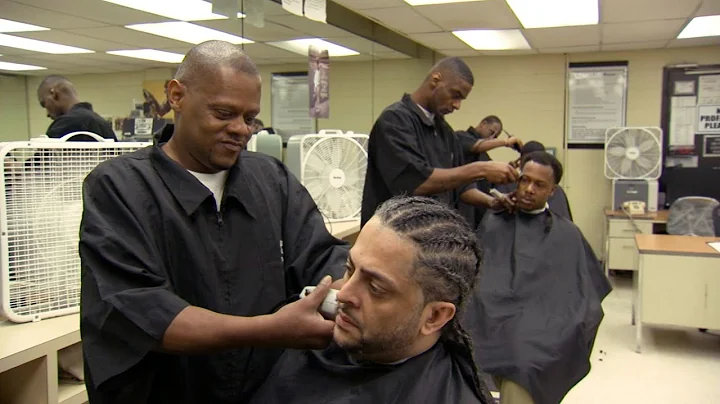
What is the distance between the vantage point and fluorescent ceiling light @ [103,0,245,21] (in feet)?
10.5

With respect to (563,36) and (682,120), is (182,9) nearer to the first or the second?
(563,36)

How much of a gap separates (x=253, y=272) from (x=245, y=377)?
8.8 inches

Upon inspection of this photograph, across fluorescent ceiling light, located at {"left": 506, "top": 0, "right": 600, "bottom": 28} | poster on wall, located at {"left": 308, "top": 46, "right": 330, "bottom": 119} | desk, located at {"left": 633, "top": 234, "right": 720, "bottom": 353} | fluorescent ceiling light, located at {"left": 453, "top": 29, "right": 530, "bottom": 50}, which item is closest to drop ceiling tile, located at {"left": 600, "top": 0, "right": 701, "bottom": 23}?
fluorescent ceiling light, located at {"left": 506, "top": 0, "right": 600, "bottom": 28}

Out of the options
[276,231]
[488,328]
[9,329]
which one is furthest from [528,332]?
[9,329]

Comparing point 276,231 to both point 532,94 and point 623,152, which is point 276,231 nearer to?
point 623,152

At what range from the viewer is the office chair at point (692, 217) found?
16.0 feet

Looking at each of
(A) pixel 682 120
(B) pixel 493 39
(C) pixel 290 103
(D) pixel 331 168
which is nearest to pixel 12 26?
(D) pixel 331 168

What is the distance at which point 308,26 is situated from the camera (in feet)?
13.7

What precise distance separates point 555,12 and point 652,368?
274 cm

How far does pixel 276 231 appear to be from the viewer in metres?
1.34

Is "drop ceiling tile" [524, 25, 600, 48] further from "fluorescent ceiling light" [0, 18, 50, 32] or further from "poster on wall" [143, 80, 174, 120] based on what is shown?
"fluorescent ceiling light" [0, 18, 50, 32]

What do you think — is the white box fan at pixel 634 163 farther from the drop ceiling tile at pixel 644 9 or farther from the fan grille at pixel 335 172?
the fan grille at pixel 335 172

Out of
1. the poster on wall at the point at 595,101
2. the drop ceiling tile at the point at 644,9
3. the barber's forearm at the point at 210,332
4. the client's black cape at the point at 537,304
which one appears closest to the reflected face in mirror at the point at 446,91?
the client's black cape at the point at 537,304

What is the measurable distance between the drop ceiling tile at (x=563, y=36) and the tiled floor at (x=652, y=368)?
7.86 ft
